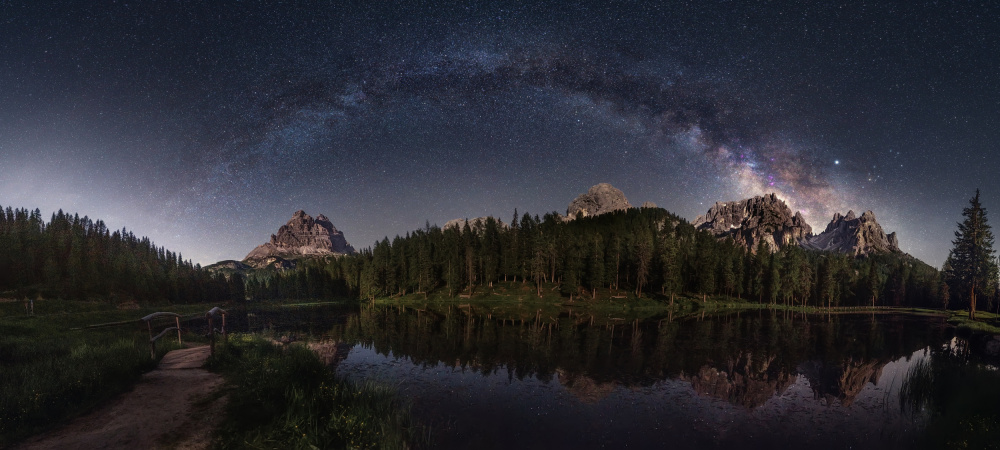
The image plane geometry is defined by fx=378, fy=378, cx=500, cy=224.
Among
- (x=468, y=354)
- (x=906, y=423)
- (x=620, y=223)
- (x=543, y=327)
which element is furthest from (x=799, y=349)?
(x=620, y=223)

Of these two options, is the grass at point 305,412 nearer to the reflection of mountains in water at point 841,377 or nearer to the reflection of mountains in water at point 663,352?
the reflection of mountains in water at point 663,352

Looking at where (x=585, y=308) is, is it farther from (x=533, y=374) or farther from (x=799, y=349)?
(x=533, y=374)

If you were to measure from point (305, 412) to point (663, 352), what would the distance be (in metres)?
34.0

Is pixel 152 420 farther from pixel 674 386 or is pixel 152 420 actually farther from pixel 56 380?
pixel 674 386

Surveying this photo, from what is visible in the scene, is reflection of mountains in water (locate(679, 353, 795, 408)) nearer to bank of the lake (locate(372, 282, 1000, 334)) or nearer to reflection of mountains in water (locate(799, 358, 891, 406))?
reflection of mountains in water (locate(799, 358, 891, 406))

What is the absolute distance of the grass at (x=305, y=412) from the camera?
14.8 meters

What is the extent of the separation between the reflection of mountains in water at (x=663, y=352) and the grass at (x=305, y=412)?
39.2 feet

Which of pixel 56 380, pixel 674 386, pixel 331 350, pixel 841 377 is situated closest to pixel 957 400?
pixel 841 377

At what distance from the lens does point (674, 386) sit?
2673cm

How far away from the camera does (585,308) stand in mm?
91312

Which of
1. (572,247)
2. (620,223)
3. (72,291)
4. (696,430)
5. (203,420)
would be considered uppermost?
(620,223)

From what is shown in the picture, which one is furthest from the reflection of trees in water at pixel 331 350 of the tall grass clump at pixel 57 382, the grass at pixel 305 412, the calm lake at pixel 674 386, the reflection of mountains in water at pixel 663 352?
the tall grass clump at pixel 57 382

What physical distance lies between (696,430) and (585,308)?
73329mm

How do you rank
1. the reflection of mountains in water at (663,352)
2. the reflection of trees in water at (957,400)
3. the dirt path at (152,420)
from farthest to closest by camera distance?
1. the reflection of mountains in water at (663,352)
2. the reflection of trees in water at (957,400)
3. the dirt path at (152,420)
